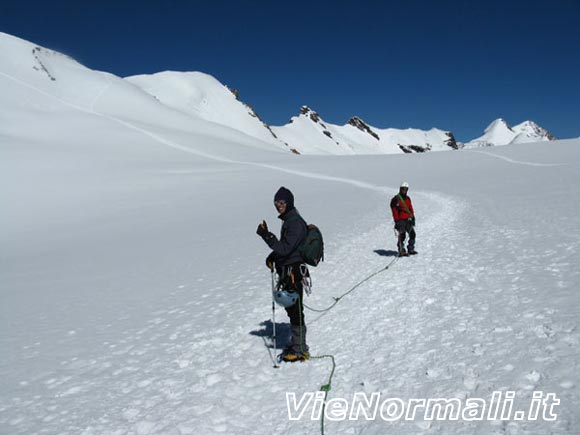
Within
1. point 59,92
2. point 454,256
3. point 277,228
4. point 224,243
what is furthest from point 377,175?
point 59,92

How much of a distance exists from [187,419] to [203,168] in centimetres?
3804

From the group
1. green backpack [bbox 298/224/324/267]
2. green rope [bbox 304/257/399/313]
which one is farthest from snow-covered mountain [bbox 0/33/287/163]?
green backpack [bbox 298/224/324/267]

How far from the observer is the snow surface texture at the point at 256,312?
17.0ft

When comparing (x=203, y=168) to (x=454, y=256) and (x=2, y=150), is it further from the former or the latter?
(x=454, y=256)

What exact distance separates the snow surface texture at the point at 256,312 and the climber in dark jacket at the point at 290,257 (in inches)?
13.8

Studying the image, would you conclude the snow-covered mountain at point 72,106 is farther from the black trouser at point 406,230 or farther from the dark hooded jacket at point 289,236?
the dark hooded jacket at point 289,236

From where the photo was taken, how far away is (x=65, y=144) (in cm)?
4647

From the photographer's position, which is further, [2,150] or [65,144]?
[65,144]

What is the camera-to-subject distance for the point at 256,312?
879 centimetres

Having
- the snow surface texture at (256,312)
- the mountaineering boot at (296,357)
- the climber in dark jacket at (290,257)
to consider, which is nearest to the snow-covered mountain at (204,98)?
the snow surface texture at (256,312)

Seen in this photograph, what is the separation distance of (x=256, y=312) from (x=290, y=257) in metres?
2.76

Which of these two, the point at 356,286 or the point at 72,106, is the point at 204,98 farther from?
the point at 356,286

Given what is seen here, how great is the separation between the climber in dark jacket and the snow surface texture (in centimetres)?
35

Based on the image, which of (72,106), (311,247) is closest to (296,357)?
(311,247)
